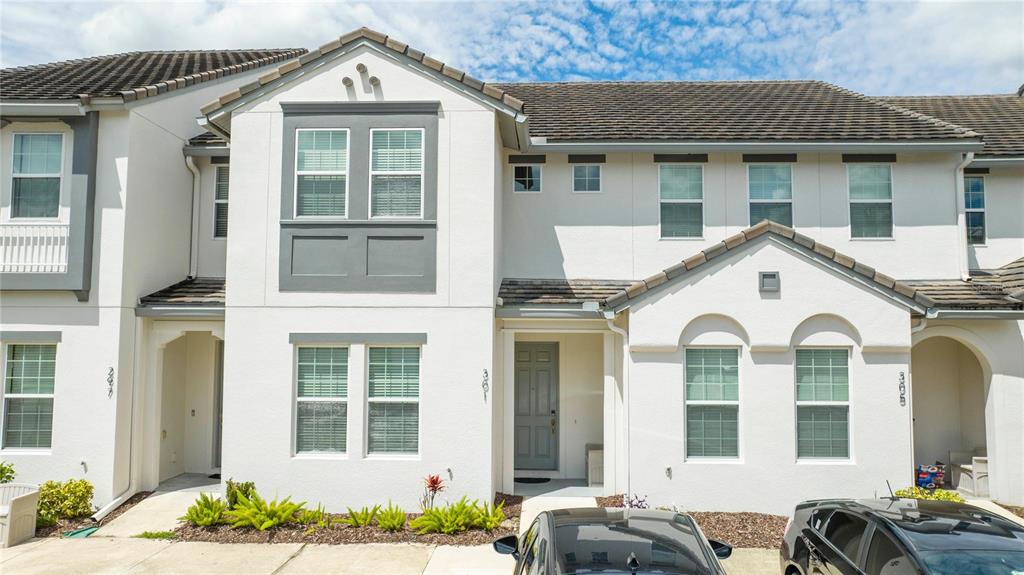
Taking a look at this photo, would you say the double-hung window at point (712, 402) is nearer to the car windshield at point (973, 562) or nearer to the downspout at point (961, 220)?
the car windshield at point (973, 562)

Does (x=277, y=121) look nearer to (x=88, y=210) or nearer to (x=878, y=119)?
(x=88, y=210)

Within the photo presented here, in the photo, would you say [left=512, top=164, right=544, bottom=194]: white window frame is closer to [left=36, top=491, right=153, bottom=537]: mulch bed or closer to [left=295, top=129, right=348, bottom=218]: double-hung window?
[left=295, top=129, right=348, bottom=218]: double-hung window

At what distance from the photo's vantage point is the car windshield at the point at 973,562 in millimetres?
4941

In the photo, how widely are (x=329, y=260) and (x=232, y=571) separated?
475 centimetres

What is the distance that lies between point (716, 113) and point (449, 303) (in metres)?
7.39

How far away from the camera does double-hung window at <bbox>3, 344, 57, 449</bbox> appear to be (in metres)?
10.9

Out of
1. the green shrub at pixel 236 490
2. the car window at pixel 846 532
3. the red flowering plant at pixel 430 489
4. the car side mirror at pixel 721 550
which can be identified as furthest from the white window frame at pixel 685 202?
the green shrub at pixel 236 490

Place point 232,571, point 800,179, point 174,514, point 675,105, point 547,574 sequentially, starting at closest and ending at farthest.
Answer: point 547,574, point 232,571, point 174,514, point 800,179, point 675,105

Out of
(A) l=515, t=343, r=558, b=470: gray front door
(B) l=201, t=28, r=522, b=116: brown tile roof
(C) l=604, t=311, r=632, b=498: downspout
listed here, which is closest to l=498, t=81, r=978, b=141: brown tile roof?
(B) l=201, t=28, r=522, b=116: brown tile roof

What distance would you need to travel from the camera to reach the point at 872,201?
1257cm

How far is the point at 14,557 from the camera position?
29.0 feet

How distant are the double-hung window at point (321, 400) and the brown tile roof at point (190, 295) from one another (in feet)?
7.05

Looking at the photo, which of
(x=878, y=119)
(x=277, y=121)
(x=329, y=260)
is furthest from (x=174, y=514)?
(x=878, y=119)

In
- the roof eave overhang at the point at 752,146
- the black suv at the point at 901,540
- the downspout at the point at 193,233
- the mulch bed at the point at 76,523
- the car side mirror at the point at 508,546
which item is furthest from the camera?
the downspout at the point at 193,233
